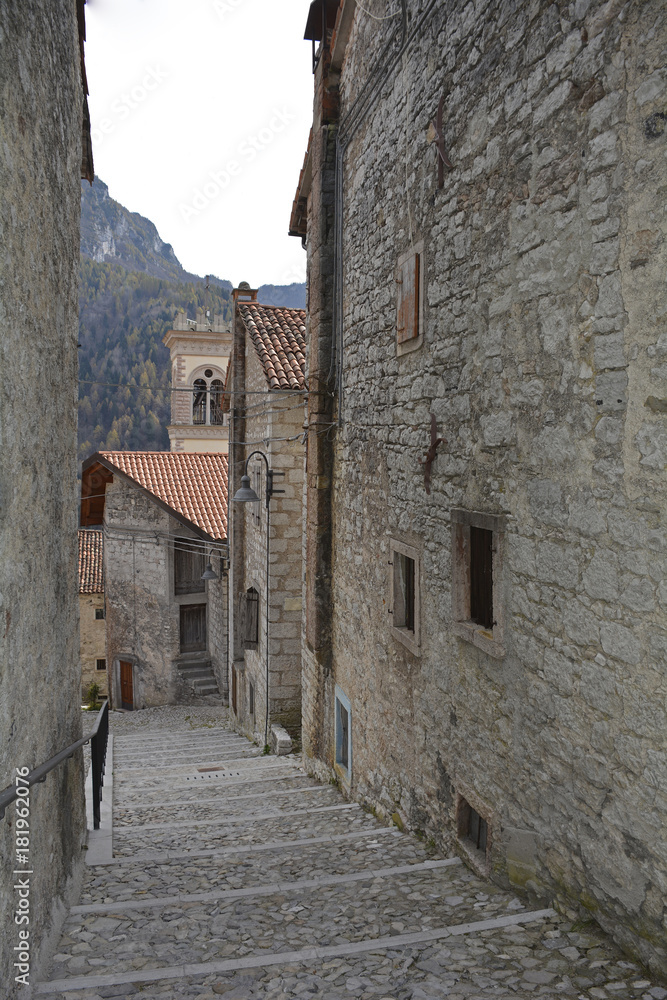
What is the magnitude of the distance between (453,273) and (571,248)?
1.35 m

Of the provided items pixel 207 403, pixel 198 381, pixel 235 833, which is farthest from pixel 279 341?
pixel 198 381

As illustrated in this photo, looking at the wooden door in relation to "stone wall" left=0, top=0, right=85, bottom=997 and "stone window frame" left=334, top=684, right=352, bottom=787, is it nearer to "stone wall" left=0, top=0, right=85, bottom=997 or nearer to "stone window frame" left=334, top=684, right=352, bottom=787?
"stone window frame" left=334, top=684, right=352, bottom=787

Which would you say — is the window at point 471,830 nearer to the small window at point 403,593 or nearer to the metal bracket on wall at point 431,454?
the small window at point 403,593

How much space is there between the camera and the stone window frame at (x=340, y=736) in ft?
23.4

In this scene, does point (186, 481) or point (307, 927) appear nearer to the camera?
point (307, 927)

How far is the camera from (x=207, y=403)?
28656mm

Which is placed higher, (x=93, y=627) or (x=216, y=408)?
(x=216, y=408)

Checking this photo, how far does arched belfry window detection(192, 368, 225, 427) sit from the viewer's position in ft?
92.5

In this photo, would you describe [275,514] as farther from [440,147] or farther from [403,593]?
[440,147]

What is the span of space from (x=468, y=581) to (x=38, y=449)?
2671 mm

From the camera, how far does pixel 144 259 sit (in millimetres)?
112438

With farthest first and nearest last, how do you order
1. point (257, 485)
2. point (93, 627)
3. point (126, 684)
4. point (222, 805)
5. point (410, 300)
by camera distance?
point (93, 627) → point (126, 684) → point (257, 485) → point (222, 805) → point (410, 300)

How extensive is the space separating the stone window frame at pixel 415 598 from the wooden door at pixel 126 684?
14999mm
